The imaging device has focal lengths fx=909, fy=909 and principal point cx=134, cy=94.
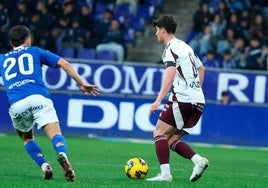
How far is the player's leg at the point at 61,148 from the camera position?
1081 centimetres

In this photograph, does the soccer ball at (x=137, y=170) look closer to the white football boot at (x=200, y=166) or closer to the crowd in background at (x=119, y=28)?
the white football boot at (x=200, y=166)

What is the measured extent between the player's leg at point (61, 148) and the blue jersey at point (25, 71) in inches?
17.7

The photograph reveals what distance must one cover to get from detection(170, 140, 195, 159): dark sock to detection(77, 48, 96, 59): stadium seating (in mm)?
13777

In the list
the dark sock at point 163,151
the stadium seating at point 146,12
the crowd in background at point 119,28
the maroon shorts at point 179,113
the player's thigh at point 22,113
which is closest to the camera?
the player's thigh at point 22,113

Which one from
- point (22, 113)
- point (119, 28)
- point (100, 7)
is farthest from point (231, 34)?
point (22, 113)

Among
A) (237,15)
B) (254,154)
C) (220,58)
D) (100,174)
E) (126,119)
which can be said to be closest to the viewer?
(100,174)

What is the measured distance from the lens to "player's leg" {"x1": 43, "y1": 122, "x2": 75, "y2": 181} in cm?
1081

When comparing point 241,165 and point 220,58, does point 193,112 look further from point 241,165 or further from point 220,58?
point 220,58

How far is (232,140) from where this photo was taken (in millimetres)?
21922

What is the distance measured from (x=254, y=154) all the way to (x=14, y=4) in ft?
35.1

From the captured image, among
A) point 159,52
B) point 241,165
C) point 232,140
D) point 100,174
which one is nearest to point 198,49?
point 159,52

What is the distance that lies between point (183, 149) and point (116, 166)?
2857mm

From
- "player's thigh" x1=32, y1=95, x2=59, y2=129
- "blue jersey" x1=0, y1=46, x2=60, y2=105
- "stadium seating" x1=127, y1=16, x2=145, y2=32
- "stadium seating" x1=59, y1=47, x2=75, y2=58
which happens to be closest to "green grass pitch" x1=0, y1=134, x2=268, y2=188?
"player's thigh" x1=32, y1=95, x2=59, y2=129

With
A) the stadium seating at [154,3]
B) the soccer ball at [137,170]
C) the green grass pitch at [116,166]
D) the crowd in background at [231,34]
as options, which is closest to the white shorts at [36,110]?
the green grass pitch at [116,166]
